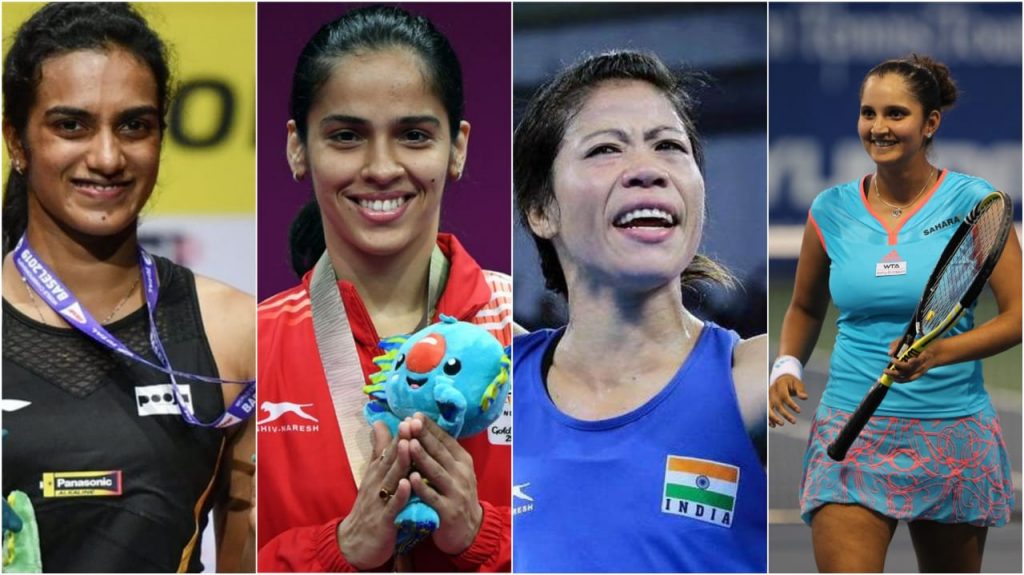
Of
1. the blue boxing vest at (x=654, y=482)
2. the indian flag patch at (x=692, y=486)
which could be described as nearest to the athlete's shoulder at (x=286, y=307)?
the blue boxing vest at (x=654, y=482)

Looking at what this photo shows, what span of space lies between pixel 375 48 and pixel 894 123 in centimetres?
164

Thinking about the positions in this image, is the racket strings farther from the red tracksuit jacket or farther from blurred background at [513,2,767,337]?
the red tracksuit jacket

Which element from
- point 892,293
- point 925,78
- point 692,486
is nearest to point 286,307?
point 692,486

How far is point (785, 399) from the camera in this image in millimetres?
4707

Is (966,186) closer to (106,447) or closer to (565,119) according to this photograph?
(565,119)

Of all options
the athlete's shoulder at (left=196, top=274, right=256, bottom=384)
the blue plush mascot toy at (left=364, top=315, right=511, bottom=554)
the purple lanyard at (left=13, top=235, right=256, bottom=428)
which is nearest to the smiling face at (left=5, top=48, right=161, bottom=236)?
the purple lanyard at (left=13, top=235, right=256, bottom=428)

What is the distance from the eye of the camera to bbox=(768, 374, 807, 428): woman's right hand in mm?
4703

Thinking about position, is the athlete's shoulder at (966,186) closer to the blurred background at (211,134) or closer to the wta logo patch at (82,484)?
the blurred background at (211,134)

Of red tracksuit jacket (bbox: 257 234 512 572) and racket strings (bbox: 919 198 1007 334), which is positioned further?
red tracksuit jacket (bbox: 257 234 512 572)

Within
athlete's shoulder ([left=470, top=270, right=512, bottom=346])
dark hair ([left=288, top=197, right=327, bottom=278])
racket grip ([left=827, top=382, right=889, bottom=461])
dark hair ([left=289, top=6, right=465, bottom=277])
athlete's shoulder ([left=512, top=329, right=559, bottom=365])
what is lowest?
racket grip ([left=827, top=382, right=889, bottom=461])

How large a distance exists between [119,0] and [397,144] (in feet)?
3.35

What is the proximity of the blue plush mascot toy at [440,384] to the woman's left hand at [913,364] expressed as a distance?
1168 mm

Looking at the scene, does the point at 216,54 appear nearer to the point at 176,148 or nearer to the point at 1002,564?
the point at 176,148

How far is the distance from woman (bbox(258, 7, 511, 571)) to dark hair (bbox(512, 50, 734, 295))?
7.7 inches
